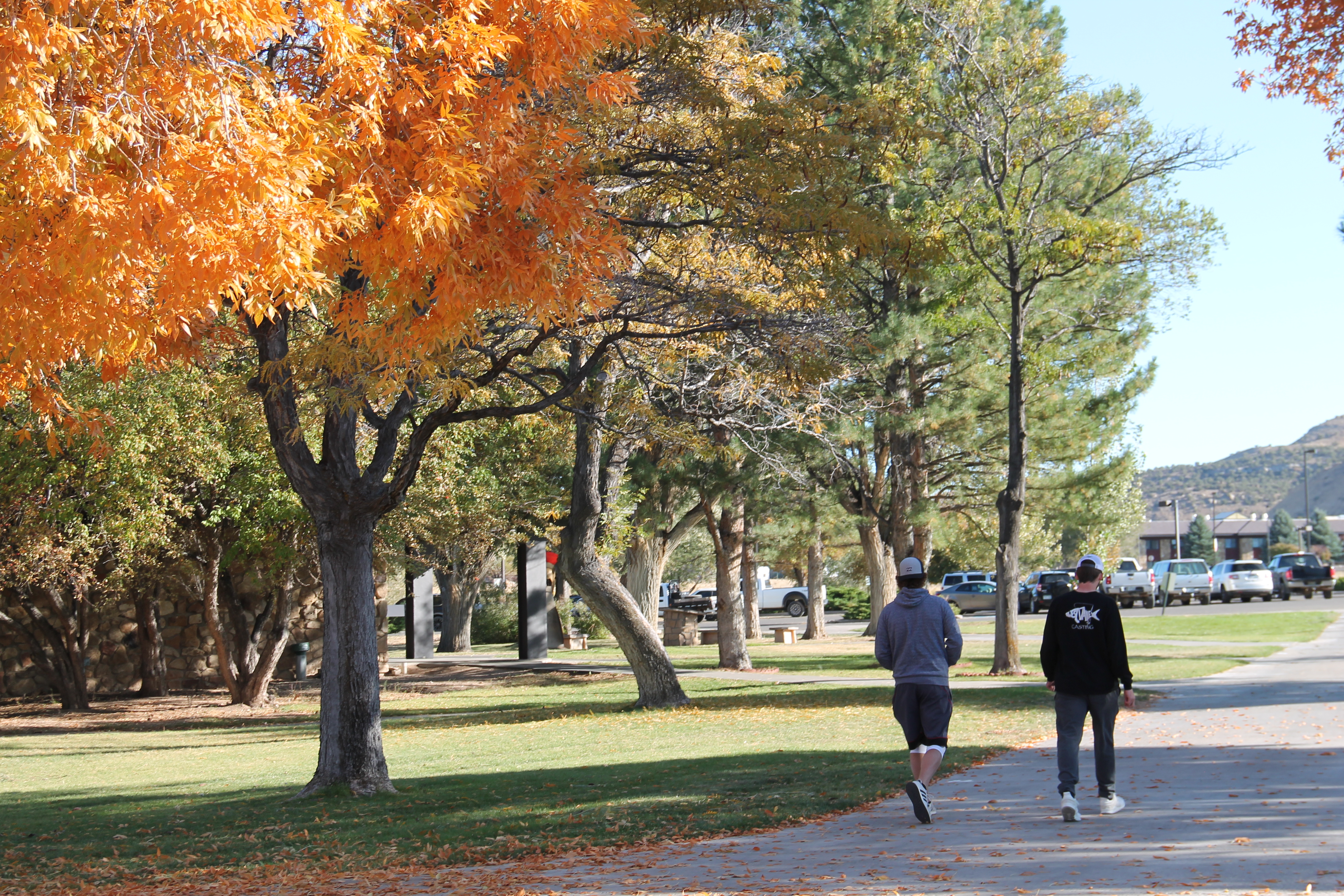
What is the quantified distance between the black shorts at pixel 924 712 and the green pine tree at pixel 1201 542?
103838mm

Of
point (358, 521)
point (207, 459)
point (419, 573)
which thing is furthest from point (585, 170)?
point (419, 573)

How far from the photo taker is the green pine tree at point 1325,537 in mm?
107062

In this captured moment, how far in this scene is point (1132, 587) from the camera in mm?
48844

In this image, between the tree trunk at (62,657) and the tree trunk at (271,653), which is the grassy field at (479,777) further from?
the tree trunk at (62,657)

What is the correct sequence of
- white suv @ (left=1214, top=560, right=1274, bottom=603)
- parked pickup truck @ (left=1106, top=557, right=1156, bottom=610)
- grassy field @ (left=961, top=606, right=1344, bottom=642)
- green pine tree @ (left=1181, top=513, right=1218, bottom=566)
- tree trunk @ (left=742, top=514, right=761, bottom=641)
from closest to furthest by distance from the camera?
grassy field @ (left=961, top=606, right=1344, bottom=642) → tree trunk @ (left=742, top=514, right=761, bottom=641) → white suv @ (left=1214, top=560, right=1274, bottom=603) → parked pickup truck @ (left=1106, top=557, right=1156, bottom=610) → green pine tree @ (left=1181, top=513, right=1218, bottom=566)

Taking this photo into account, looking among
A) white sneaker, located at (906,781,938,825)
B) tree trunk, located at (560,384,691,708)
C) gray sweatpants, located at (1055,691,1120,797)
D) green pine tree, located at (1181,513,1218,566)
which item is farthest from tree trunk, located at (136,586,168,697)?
green pine tree, located at (1181,513,1218,566)

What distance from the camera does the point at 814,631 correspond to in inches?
1485

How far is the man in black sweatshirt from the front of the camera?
760 centimetres

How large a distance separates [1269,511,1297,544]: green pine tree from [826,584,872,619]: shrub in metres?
58.9

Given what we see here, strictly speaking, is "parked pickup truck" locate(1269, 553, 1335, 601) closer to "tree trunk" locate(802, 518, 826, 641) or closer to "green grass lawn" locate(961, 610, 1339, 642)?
"green grass lawn" locate(961, 610, 1339, 642)

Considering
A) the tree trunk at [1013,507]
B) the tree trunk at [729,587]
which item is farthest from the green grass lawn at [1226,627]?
the tree trunk at [729,587]

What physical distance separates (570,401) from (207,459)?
7.36 metres

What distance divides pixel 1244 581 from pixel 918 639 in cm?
4629

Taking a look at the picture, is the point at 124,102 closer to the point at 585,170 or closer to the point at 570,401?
the point at 585,170
